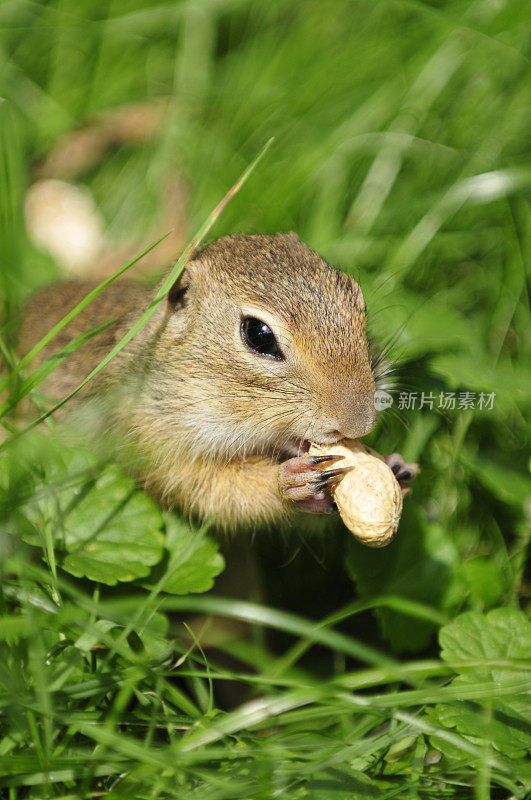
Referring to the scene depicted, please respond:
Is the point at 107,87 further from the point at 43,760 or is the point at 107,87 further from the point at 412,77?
the point at 43,760

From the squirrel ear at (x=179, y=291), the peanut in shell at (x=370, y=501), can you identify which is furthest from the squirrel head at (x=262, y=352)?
the peanut in shell at (x=370, y=501)

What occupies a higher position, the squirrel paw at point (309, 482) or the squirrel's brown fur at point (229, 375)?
the squirrel's brown fur at point (229, 375)

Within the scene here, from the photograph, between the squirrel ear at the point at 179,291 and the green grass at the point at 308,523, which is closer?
the green grass at the point at 308,523

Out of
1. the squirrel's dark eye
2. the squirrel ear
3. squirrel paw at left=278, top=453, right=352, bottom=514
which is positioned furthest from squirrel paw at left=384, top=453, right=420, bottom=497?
the squirrel ear

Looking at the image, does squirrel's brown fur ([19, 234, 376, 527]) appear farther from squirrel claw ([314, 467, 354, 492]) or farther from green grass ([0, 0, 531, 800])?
green grass ([0, 0, 531, 800])

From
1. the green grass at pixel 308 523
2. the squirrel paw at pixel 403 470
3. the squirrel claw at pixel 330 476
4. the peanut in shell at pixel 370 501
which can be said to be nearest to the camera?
the green grass at pixel 308 523

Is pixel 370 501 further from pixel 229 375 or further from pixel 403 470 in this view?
pixel 229 375

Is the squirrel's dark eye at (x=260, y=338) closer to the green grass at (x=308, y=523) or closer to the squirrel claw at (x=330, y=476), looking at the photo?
the squirrel claw at (x=330, y=476)

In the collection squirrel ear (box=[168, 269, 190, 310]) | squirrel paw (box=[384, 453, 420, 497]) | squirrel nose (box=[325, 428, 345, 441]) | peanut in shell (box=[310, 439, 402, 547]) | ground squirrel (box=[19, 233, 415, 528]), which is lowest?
peanut in shell (box=[310, 439, 402, 547])
